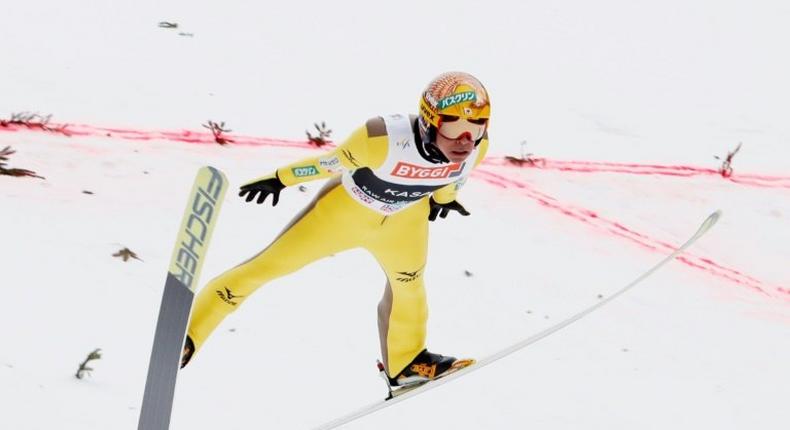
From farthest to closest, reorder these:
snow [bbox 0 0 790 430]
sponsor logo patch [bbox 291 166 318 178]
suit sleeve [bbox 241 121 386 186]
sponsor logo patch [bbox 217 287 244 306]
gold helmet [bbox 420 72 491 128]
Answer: snow [bbox 0 0 790 430], sponsor logo patch [bbox 217 287 244 306], sponsor logo patch [bbox 291 166 318 178], suit sleeve [bbox 241 121 386 186], gold helmet [bbox 420 72 491 128]

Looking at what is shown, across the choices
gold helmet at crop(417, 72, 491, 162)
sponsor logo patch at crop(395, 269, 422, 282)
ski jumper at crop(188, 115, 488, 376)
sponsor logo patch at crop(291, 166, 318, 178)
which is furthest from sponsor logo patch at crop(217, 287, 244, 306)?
gold helmet at crop(417, 72, 491, 162)

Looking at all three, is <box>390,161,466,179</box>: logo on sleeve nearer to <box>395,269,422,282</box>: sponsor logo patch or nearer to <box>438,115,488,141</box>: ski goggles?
<box>438,115,488,141</box>: ski goggles

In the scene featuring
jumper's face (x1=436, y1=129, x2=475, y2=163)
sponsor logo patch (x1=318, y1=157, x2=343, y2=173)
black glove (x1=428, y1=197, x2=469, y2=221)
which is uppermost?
jumper's face (x1=436, y1=129, x2=475, y2=163)

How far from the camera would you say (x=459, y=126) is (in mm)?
3795

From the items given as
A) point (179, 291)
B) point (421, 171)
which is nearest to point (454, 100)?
point (421, 171)

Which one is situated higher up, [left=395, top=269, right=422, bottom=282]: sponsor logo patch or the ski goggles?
the ski goggles

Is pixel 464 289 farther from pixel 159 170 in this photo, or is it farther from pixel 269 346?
pixel 159 170

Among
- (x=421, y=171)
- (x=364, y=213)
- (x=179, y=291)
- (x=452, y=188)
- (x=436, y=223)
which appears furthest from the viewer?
(x=436, y=223)

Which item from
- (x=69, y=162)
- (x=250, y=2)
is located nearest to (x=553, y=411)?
(x=69, y=162)

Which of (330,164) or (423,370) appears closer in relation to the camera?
(330,164)

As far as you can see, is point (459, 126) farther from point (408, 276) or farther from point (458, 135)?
point (408, 276)

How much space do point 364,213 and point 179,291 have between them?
98 cm

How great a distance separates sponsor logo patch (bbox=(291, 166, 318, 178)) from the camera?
404cm

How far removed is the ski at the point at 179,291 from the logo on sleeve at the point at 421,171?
975mm
